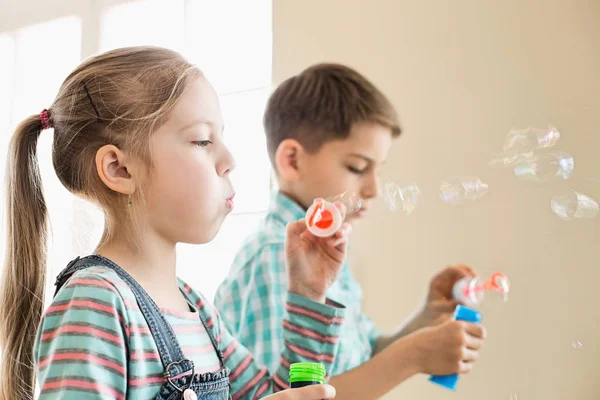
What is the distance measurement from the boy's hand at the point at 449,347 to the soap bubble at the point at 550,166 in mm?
258

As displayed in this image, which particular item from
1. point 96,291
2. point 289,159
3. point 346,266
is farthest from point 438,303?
point 96,291

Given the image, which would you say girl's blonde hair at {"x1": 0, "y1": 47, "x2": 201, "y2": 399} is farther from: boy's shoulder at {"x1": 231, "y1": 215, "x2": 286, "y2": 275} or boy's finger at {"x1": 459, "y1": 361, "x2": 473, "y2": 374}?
boy's finger at {"x1": 459, "y1": 361, "x2": 473, "y2": 374}

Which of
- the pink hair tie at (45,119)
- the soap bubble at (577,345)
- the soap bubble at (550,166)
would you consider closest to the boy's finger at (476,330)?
the soap bubble at (577,345)

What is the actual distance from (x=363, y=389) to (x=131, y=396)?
542mm

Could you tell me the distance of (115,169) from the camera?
35.5 inches

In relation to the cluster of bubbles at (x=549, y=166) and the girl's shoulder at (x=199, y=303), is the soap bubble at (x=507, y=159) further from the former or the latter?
the girl's shoulder at (x=199, y=303)

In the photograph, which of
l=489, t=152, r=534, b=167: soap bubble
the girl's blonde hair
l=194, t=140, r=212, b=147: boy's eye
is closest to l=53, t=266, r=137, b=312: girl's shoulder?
the girl's blonde hair

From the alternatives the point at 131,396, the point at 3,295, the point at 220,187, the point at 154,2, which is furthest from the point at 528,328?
the point at 154,2

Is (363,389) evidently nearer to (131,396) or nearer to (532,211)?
(532,211)

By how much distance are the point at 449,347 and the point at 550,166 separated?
329 millimetres

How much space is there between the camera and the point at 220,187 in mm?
953

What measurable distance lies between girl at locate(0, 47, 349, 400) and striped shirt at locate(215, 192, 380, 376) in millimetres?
247

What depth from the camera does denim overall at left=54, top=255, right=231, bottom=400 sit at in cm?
80

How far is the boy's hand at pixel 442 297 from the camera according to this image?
1.18 metres
